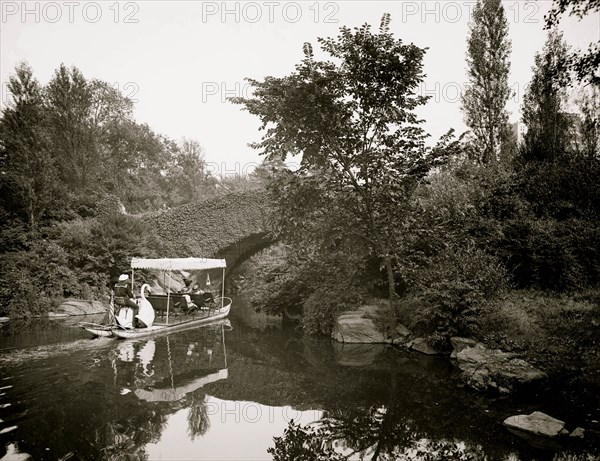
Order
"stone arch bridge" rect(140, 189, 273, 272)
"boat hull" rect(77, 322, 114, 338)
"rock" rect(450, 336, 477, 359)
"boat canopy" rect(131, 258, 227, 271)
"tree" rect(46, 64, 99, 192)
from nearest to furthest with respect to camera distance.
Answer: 1. "rock" rect(450, 336, 477, 359)
2. "boat hull" rect(77, 322, 114, 338)
3. "boat canopy" rect(131, 258, 227, 271)
4. "stone arch bridge" rect(140, 189, 273, 272)
5. "tree" rect(46, 64, 99, 192)

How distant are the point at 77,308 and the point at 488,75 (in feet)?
76.5

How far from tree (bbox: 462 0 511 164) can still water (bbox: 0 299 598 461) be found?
16778 millimetres

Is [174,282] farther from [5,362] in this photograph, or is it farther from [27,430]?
[27,430]

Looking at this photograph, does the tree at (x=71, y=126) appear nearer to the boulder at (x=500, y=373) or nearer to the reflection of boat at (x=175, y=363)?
the reflection of boat at (x=175, y=363)

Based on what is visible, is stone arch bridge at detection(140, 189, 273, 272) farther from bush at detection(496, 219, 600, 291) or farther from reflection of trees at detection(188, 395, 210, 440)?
reflection of trees at detection(188, 395, 210, 440)

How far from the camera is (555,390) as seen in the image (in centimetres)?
717

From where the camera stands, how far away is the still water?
17.4ft

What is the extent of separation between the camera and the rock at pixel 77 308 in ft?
61.0

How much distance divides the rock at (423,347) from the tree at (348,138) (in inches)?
42.1

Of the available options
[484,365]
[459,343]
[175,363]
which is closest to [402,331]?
[459,343]

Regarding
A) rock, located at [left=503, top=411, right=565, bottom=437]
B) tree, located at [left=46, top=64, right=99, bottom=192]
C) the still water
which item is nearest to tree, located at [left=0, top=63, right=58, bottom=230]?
tree, located at [left=46, top=64, right=99, bottom=192]

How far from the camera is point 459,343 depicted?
33.2 feet

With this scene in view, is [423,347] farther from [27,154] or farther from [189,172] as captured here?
[189,172]

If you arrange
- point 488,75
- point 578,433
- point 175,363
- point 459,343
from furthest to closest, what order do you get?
point 488,75
point 459,343
point 175,363
point 578,433
